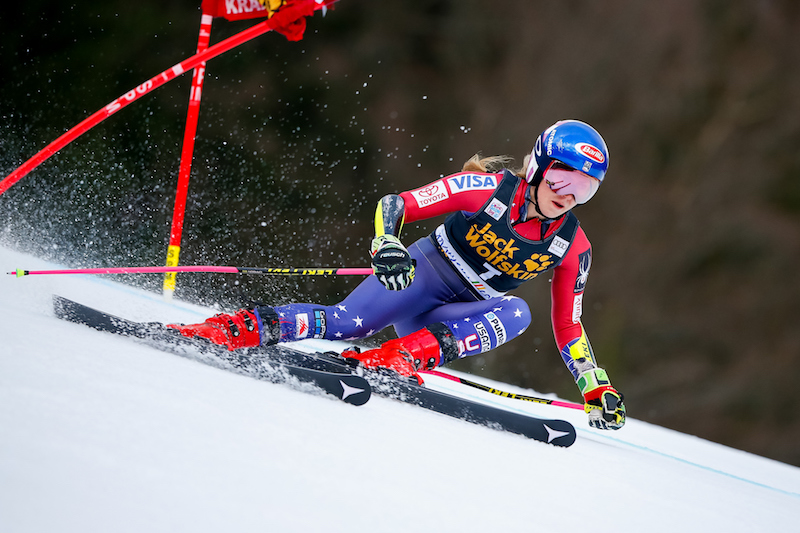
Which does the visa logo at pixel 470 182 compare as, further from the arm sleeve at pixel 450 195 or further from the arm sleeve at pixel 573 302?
the arm sleeve at pixel 573 302

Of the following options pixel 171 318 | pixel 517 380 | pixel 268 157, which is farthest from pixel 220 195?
pixel 171 318

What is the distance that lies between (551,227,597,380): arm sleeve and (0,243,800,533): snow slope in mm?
327

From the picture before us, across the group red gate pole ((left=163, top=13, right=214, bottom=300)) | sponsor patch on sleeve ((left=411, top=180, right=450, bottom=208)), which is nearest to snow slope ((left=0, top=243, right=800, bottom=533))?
sponsor patch on sleeve ((left=411, top=180, right=450, bottom=208))

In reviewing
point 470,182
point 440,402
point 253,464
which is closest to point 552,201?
point 470,182

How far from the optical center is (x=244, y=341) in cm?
153

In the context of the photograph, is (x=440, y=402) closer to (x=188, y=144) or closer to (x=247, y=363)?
(x=247, y=363)

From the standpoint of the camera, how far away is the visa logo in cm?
168

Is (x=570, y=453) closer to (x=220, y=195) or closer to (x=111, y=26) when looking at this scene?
(x=220, y=195)

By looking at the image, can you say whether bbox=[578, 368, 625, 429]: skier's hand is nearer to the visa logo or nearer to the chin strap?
the chin strap

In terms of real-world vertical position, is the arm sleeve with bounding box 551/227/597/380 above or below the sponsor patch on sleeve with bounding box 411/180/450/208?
below

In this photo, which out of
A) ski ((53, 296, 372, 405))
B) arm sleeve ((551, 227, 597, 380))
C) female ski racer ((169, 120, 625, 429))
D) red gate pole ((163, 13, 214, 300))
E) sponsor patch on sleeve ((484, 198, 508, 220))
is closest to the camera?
ski ((53, 296, 372, 405))

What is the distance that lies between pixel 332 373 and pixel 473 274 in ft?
2.02

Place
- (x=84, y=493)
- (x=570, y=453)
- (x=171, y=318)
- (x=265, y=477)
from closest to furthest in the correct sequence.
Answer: (x=84, y=493) < (x=265, y=477) < (x=570, y=453) < (x=171, y=318)

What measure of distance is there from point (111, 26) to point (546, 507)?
6.87 m
